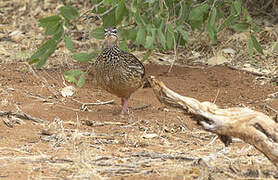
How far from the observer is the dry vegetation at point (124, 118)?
359 cm

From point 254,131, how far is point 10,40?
7650 mm

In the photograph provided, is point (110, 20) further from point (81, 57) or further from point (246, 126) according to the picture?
point (246, 126)

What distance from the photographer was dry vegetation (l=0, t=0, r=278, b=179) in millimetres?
3590

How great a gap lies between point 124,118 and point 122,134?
36.5 inches

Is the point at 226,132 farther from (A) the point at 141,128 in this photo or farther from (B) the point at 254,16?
(B) the point at 254,16

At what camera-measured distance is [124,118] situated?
620 centimetres

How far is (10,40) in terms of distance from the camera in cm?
1018

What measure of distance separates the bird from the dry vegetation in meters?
0.34

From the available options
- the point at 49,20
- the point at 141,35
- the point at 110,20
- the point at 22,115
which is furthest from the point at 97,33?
the point at 22,115

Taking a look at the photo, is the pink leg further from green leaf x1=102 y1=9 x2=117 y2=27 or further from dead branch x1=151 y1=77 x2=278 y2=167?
dead branch x1=151 y1=77 x2=278 y2=167

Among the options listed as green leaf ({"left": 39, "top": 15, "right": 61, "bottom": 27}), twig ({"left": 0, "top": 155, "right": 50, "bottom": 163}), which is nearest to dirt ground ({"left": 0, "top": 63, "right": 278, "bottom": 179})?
twig ({"left": 0, "top": 155, "right": 50, "bottom": 163})

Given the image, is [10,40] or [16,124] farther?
[10,40]

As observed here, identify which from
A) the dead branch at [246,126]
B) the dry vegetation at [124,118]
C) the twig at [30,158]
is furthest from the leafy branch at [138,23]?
the dead branch at [246,126]

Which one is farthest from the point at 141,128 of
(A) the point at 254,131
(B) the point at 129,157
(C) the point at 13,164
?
(A) the point at 254,131
